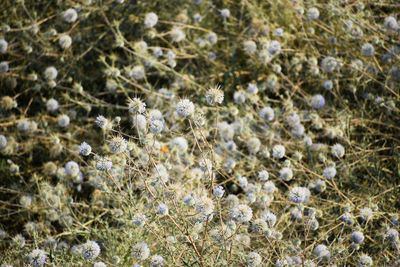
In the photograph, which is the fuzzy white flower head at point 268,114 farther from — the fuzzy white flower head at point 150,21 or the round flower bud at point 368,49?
the fuzzy white flower head at point 150,21

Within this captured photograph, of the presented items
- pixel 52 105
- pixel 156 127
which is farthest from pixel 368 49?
pixel 52 105

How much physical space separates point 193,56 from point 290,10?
2.94 feet

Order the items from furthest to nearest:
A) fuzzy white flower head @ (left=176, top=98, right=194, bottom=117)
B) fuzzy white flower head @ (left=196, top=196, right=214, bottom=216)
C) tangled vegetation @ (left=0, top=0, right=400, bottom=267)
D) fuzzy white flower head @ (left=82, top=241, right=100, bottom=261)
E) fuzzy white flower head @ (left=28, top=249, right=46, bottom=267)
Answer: tangled vegetation @ (left=0, top=0, right=400, bottom=267), fuzzy white flower head @ (left=28, top=249, right=46, bottom=267), fuzzy white flower head @ (left=82, top=241, right=100, bottom=261), fuzzy white flower head @ (left=176, top=98, right=194, bottom=117), fuzzy white flower head @ (left=196, top=196, right=214, bottom=216)

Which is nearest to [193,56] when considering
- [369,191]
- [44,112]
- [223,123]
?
[223,123]

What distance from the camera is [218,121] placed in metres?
3.09

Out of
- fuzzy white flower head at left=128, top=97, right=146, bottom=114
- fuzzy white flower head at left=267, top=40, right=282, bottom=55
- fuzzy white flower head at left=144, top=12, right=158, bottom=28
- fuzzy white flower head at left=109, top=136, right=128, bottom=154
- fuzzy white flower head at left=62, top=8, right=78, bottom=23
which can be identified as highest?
fuzzy white flower head at left=128, top=97, right=146, bottom=114

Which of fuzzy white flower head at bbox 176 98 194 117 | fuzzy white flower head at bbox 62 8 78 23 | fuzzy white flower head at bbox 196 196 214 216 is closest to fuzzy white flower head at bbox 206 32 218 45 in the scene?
fuzzy white flower head at bbox 62 8 78 23

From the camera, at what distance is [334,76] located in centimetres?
321

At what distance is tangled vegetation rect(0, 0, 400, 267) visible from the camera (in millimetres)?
2404

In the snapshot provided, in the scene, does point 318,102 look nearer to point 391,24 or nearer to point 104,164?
point 391,24

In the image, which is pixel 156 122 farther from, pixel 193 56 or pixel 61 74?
pixel 61 74

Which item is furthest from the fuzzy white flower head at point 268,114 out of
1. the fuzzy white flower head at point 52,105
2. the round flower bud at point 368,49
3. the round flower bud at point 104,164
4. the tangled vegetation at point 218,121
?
the fuzzy white flower head at point 52,105

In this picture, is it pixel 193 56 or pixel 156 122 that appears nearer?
pixel 156 122

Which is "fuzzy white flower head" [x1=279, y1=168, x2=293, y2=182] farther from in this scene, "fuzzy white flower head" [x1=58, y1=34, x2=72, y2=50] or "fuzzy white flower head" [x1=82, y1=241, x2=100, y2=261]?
"fuzzy white flower head" [x1=58, y1=34, x2=72, y2=50]
